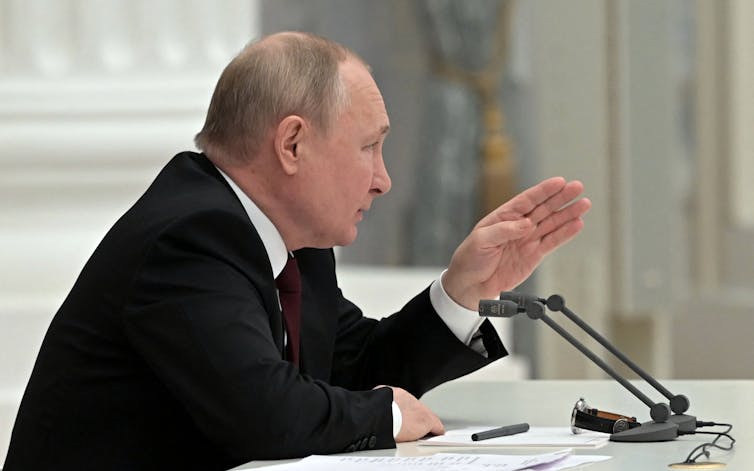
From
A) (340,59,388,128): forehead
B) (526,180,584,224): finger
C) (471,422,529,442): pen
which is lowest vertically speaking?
(471,422,529,442): pen

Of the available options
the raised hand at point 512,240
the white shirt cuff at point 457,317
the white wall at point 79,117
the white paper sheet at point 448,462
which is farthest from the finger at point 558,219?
the white wall at point 79,117

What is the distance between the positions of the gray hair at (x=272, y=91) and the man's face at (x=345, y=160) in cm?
2

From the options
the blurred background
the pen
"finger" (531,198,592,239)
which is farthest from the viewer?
the blurred background

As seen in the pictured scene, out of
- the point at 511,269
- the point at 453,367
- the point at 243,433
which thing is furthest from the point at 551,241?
the point at 243,433

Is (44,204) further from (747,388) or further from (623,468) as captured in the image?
(623,468)

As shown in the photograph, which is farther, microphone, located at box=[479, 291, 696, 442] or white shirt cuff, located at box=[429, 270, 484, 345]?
white shirt cuff, located at box=[429, 270, 484, 345]

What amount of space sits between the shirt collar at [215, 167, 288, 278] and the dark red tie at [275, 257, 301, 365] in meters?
0.01

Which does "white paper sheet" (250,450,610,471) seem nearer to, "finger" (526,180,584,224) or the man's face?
the man's face

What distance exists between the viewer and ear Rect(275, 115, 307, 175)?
2201 mm

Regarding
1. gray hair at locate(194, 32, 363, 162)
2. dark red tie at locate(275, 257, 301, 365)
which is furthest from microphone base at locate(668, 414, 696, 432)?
gray hair at locate(194, 32, 363, 162)

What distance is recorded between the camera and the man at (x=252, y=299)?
1911mm

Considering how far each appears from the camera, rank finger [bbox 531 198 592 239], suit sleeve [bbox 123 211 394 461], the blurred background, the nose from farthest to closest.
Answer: the blurred background → finger [bbox 531 198 592 239] → the nose → suit sleeve [bbox 123 211 394 461]

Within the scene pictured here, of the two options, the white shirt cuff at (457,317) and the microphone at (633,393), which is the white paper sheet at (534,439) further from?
the white shirt cuff at (457,317)

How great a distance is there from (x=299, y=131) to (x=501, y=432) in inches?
22.2
